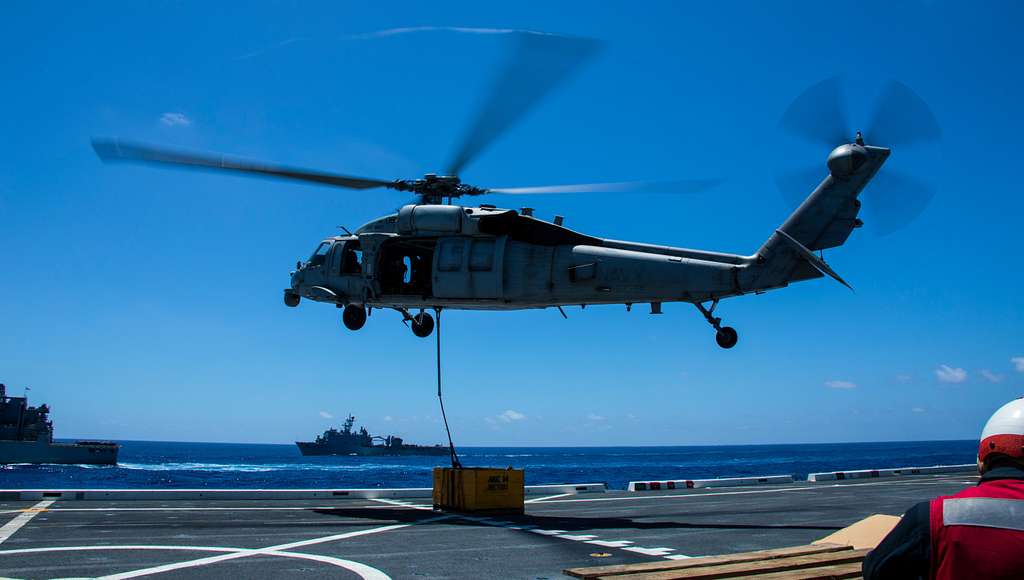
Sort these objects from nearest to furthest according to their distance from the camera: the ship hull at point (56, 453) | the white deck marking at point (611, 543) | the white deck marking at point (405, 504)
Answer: the white deck marking at point (611, 543) < the white deck marking at point (405, 504) < the ship hull at point (56, 453)

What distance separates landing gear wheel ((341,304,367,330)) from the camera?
21422 mm

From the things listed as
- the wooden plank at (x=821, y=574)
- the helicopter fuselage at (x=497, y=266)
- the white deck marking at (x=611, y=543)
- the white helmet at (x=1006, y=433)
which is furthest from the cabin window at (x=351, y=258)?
the white helmet at (x=1006, y=433)

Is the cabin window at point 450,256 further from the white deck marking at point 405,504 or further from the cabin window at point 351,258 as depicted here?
the white deck marking at point 405,504

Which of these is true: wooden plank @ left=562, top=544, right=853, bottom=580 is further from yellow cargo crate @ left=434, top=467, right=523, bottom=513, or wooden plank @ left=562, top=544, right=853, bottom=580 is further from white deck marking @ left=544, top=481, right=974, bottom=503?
white deck marking @ left=544, top=481, right=974, bottom=503

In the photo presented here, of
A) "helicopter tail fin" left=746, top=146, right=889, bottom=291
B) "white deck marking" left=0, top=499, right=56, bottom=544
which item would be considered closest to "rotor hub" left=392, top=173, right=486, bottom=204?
"helicopter tail fin" left=746, top=146, right=889, bottom=291

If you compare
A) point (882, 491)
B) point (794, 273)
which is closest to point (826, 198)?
point (794, 273)

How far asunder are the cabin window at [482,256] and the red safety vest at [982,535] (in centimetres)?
1607

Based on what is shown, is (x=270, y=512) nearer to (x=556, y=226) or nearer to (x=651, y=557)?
(x=556, y=226)

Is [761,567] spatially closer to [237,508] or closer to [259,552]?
[259,552]

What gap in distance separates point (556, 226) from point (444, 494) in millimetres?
7215

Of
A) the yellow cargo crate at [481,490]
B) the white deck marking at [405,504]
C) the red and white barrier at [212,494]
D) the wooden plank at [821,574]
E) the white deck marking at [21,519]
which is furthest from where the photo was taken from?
the red and white barrier at [212,494]

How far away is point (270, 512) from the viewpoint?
19.2 m

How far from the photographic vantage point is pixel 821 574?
6.65 m

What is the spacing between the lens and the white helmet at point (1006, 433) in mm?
3346
